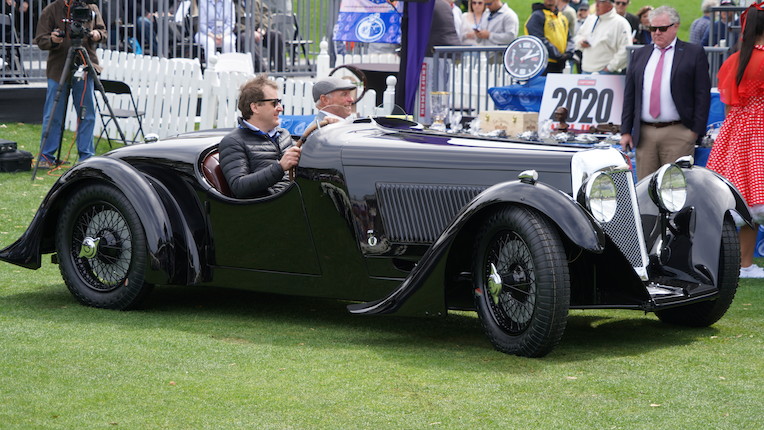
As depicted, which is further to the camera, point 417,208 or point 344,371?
point 417,208

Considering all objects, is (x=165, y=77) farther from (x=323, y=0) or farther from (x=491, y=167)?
(x=491, y=167)

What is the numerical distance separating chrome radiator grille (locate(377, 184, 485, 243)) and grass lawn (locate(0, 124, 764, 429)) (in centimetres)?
53

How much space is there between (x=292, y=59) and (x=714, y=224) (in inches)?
475

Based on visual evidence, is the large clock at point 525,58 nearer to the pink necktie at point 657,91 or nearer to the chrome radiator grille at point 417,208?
the pink necktie at point 657,91

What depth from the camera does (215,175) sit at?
19.5 feet

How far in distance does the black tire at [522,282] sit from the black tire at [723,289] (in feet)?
4.05

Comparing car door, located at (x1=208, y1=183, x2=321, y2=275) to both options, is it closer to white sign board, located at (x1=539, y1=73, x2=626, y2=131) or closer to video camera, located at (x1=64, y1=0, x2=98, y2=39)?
white sign board, located at (x1=539, y1=73, x2=626, y2=131)

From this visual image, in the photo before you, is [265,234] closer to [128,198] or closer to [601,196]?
[128,198]

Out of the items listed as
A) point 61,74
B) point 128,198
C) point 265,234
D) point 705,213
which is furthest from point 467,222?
point 61,74

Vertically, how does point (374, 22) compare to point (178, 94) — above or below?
above

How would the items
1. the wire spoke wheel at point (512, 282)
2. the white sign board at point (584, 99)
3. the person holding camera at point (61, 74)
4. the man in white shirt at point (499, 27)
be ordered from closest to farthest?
the wire spoke wheel at point (512, 282) < the white sign board at point (584, 99) < the person holding camera at point (61, 74) < the man in white shirt at point (499, 27)

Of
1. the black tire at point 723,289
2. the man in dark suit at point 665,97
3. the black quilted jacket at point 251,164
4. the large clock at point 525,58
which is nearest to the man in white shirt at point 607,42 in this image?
the large clock at point 525,58

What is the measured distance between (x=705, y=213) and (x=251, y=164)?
2.46m

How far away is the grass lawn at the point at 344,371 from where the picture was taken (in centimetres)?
391
